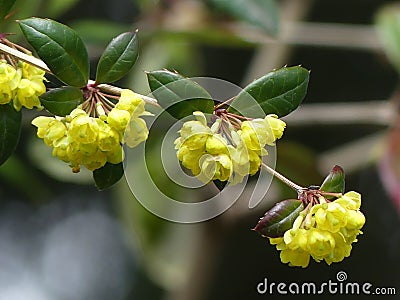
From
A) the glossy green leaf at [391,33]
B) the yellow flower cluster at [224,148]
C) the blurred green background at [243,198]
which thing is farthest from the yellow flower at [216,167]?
the glossy green leaf at [391,33]

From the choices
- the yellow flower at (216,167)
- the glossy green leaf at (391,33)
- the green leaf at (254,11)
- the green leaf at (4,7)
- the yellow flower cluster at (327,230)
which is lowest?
the yellow flower cluster at (327,230)

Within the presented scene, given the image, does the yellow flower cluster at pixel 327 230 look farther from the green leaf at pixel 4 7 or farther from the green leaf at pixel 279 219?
the green leaf at pixel 4 7

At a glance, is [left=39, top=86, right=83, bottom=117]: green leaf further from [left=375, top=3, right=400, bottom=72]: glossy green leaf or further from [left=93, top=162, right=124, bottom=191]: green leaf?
[left=375, top=3, right=400, bottom=72]: glossy green leaf

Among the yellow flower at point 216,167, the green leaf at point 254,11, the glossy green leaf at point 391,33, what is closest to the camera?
the yellow flower at point 216,167

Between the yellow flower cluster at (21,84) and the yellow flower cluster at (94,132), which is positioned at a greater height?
the yellow flower cluster at (21,84)

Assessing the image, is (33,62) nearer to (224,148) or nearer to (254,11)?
(224,148)

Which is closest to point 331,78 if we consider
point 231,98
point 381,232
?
point 381,232
